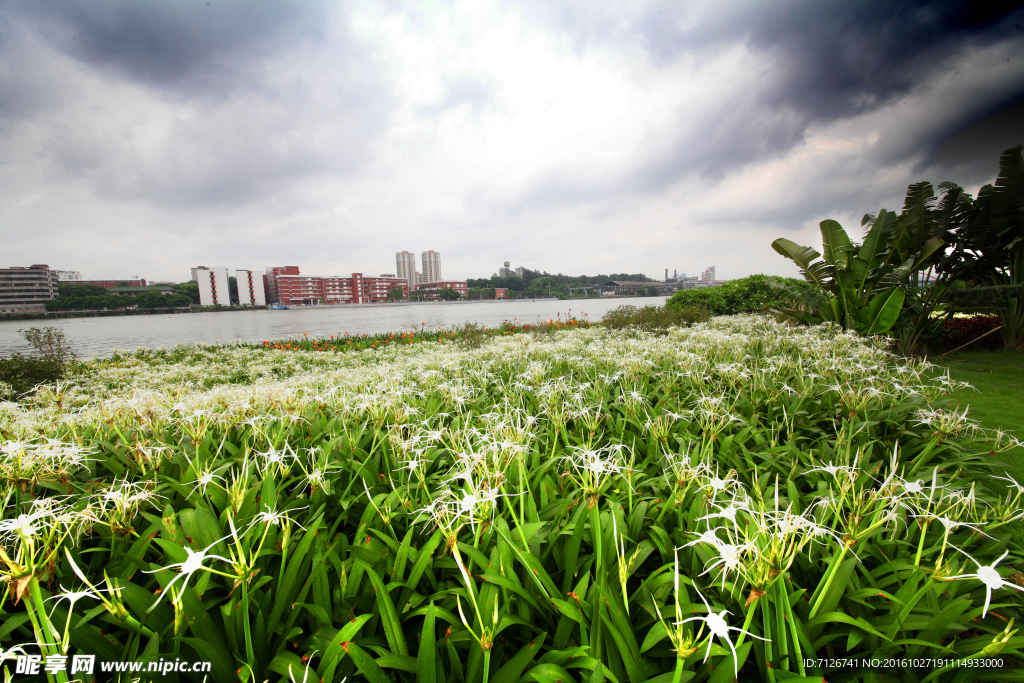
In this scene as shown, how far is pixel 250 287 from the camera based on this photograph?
5103cm

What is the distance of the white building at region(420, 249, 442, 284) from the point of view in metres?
89.8

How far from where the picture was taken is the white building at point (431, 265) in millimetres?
89750

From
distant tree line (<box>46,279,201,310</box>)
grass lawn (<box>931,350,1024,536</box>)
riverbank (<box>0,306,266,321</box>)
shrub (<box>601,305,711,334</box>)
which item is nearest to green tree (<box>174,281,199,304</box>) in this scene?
distant tree line (<box>46,279,201,310</box>)

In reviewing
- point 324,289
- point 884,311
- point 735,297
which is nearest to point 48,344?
point 884,311

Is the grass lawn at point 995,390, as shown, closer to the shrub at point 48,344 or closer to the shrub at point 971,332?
the shrub at point 971,332

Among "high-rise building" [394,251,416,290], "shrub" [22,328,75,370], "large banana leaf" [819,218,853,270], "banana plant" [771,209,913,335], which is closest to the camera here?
"banana plant" [771,209,913,335]

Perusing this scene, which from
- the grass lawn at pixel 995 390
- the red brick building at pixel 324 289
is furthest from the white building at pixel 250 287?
the grass lawn at pixel 995 390

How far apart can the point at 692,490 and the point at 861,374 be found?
2917 mm

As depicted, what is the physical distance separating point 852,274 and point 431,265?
89.2m

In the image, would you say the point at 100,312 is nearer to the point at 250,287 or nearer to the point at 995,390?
the point at 250,287

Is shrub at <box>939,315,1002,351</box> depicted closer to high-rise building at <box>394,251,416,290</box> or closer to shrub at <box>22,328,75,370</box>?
shrub at <box>22,328,75,370</box>

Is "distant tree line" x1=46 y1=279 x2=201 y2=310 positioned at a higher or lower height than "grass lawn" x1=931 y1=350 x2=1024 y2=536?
higher

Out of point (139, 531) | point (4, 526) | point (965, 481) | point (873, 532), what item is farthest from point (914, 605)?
point (139, 531)

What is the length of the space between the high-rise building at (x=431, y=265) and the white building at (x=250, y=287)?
134 ft
